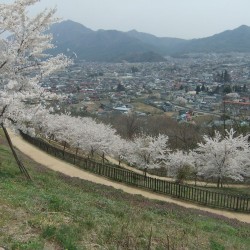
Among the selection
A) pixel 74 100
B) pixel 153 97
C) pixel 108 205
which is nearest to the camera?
pixel 108 205

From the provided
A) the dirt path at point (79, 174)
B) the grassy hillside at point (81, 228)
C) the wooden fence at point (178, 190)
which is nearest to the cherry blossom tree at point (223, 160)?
the wooden fence at point (178, 190)

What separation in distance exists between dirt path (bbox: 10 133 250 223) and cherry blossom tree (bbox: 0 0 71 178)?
10130 millimetres

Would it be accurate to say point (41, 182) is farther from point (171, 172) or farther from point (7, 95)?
point (171, 172)

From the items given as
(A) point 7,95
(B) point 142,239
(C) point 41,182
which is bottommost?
(C) point 41,182

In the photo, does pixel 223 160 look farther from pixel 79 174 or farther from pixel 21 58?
pixel 21 58

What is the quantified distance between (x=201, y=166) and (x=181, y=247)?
27768mm

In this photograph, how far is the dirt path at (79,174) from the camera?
915 inches

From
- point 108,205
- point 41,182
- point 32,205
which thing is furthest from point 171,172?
point 32,205

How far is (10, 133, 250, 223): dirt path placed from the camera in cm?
2325

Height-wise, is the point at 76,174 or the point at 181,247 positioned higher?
the point at 181,247

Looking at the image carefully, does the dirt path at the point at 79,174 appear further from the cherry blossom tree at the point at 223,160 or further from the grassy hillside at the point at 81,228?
the cherry blossom tree at the point at 223,160

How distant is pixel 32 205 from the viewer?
1097 cm

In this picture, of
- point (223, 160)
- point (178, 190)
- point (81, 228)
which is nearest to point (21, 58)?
point (81, 228)

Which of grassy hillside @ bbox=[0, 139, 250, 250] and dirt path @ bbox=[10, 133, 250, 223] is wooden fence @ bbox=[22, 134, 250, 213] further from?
grassy hillside @ bbox=[0, 139, 250, 250]
